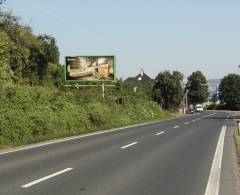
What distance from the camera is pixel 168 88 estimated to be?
98.5 m

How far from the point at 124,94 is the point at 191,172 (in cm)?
4676

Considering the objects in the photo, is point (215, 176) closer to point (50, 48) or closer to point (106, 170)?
point (106, 170)

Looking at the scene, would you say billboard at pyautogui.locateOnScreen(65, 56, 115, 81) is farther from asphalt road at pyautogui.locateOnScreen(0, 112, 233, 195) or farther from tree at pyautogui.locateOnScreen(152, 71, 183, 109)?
asphalt road at pyautogui.locateOnScreen(0, 112, 233, 195)

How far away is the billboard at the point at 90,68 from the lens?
59.4 m

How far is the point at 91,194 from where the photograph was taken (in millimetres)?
10078

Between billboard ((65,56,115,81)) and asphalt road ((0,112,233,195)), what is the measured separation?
38.5 metres

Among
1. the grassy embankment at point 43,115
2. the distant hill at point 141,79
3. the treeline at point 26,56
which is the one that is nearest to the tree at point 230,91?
the distant hill at point 141,79

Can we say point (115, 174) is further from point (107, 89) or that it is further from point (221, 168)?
point (107, 89)

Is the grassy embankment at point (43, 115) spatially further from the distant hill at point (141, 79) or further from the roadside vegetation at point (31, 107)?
the distant hill at point (141, 79)

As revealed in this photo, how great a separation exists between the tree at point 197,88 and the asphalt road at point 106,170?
137m

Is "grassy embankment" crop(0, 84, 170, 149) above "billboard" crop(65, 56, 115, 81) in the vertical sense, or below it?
below

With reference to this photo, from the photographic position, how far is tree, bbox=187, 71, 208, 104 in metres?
157

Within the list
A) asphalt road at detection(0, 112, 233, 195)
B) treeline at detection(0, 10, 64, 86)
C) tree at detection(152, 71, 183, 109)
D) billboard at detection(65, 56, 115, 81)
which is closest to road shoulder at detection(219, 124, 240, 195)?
asphalt road at detection(0, 112, 233, 195)

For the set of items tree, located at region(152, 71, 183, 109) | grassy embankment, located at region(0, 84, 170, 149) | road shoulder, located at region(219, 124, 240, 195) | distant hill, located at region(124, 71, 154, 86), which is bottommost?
road shoulder, located at region(219, 124, 240, 195)
